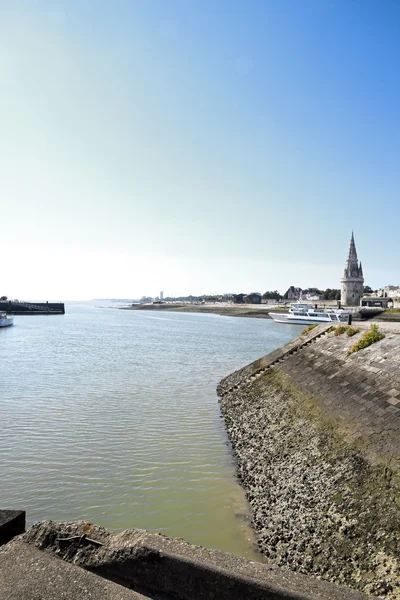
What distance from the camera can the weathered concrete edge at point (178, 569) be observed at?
471 cm

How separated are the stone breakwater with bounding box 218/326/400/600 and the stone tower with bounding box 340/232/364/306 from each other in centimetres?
14133

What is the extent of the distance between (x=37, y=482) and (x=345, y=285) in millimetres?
153846

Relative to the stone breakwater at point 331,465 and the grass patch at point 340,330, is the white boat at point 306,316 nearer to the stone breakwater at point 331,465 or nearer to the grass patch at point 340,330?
the grass patch at point 340,330

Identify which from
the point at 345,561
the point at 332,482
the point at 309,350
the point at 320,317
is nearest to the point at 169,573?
the point at 345,561

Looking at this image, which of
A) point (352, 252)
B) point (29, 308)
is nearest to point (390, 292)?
point (352, 252)

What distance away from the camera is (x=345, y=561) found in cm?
708

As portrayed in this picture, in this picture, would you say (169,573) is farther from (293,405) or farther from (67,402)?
(67,402)

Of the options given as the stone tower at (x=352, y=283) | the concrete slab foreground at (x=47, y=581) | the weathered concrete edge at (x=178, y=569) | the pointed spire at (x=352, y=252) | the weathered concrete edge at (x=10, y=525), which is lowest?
the weathered concrete edge at (x=178, y=569)

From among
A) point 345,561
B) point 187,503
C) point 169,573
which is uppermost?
point 169,573

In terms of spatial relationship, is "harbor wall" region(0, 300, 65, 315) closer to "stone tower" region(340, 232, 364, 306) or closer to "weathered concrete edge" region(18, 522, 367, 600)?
"stone tower" region(340, 232, 364, 306)

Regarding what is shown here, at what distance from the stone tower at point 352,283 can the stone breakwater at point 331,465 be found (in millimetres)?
141332

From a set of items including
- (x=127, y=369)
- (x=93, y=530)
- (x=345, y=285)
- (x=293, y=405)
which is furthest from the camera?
(x=345, y=285)

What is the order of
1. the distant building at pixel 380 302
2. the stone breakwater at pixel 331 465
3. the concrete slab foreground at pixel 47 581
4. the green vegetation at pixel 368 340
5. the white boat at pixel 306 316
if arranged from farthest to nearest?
the distant building at pixel 380 302
the white boat at pixel 306 316
the green vegetation at pixel 368 340
the stone breakwater at pixel 331 465
the concrete slab foreground at pixel 47 581

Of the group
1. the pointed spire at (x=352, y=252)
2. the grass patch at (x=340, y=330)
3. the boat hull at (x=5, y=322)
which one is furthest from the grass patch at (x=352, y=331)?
the pointed spire at (x=352, y=252)
